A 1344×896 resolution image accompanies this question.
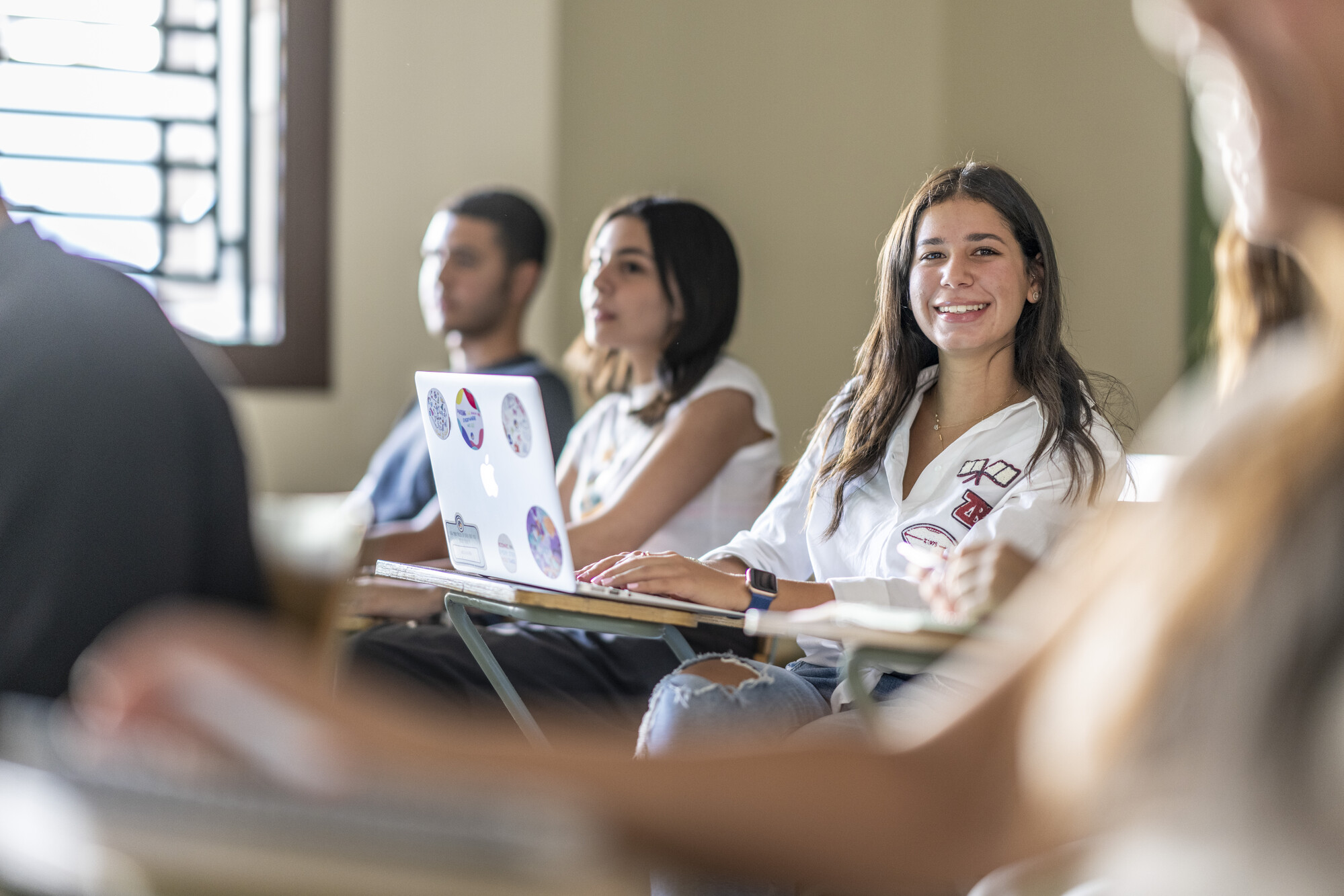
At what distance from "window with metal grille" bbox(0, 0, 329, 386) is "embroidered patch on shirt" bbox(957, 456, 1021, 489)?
7.09ft

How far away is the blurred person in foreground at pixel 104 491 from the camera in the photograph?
106 cm

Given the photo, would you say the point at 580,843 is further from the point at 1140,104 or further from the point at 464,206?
the point at 1140,104

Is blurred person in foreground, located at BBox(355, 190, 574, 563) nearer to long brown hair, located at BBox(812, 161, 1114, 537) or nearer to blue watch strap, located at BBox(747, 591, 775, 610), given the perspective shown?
long brown hair, located at BBox(812, 161, 1114, 537)

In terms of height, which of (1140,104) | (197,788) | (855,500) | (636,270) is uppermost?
(1140,104)

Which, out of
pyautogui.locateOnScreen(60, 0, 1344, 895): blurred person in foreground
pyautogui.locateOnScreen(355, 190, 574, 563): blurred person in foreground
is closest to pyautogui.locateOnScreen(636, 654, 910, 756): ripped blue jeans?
pyautogui.locateOnScreen(60, 0, 1344, 895): blurred person in foreground

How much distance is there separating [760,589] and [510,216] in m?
1.88

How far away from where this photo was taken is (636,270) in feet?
9.11

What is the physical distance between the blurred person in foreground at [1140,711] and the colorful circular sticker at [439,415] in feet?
4.37

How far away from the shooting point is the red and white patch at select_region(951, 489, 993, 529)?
6.04 feet

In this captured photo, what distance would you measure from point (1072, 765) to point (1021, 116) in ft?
11.4

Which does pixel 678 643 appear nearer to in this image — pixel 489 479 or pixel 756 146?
pixel 489 479

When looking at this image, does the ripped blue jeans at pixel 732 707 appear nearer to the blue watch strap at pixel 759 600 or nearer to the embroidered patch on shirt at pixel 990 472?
the blue watch strap at pixel 759 600

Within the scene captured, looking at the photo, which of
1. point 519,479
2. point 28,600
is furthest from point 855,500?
point 28,600

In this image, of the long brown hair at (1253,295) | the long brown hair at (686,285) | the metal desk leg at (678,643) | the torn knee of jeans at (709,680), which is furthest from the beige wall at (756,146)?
the long brown hair at (1253,295)
